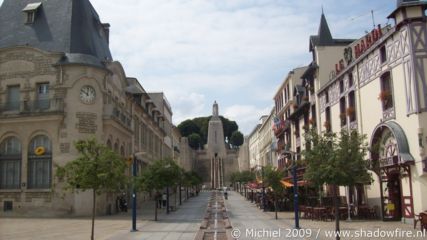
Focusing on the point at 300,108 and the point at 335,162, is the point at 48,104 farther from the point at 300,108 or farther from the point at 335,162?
the point at 335,162

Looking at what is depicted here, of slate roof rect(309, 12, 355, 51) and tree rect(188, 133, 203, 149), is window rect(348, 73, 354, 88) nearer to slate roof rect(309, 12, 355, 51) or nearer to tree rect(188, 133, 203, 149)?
slate roof rect(309, 12, 355, 51)

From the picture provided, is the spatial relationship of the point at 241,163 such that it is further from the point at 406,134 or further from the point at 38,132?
the point at 406,134

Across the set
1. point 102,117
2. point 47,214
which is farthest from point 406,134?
point 47,214

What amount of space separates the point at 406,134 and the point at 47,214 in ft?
84.7

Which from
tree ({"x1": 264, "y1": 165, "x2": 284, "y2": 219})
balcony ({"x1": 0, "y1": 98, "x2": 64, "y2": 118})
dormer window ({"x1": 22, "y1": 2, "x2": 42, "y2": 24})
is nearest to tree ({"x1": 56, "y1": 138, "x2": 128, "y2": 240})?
tree ({"x1": 264, "y1": 165, "x2": 284, "y2": 219})

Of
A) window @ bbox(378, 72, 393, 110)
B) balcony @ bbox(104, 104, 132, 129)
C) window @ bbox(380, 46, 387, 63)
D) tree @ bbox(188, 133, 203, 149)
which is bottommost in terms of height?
window @ bbox(378, 72, 393, 110)

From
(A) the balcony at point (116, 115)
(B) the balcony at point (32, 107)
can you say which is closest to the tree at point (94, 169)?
(B) the balcony at point (32, 107)

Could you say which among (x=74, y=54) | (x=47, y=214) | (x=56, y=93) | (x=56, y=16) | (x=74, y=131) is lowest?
(x=47, y=214)

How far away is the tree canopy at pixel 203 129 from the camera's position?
164m

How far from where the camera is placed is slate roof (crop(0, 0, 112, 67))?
4016 centimetres

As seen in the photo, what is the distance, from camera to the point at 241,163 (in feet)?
448

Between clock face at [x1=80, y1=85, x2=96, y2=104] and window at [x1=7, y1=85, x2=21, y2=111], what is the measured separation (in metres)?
5.51

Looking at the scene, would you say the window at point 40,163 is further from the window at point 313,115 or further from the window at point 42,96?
the window at point 313,115

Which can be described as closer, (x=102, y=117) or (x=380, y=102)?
(x=380, y=102)
